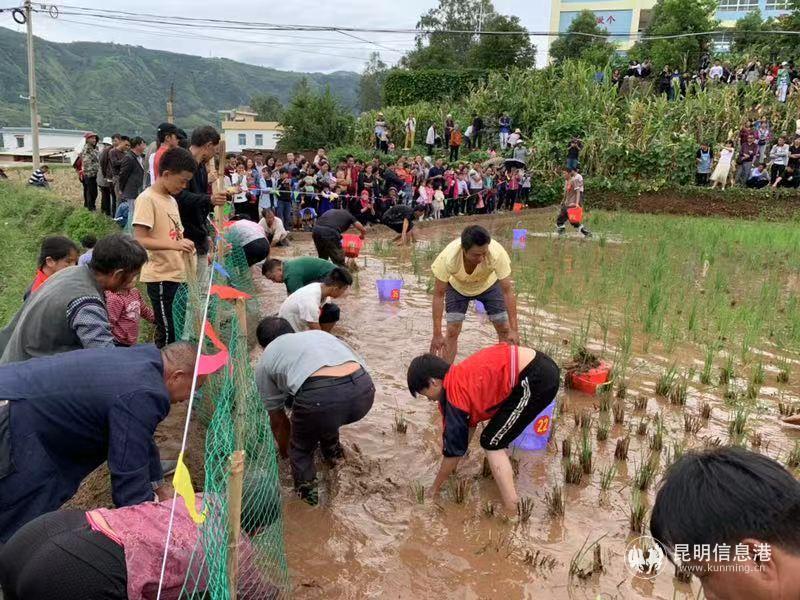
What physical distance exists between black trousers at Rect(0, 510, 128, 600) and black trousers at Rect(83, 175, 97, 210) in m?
11.4

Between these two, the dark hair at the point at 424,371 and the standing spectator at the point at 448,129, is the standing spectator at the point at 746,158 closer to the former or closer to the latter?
the standing spectator at the point at 448,129

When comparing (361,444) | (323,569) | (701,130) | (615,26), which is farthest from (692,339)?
(615,26)

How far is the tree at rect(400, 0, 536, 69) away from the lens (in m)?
34.3

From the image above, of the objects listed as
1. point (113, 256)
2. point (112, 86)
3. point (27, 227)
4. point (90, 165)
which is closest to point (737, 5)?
point (90, 165)

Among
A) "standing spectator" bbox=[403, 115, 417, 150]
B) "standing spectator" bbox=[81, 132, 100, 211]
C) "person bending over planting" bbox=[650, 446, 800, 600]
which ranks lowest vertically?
"person bending over planting" bbox=[650, 446, 800, 600]

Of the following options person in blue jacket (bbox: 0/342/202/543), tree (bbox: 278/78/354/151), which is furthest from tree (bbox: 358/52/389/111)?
person in blue jacket (bbox: 0/342/202/543)

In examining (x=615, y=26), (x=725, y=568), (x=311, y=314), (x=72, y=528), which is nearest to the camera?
(x=725, y=568)

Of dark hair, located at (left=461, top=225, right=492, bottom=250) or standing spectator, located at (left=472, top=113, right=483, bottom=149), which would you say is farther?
standing spectator, located at (left=472, top=113, right=483, bottom=149)

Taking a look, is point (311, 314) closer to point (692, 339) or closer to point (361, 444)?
point (361, 444)

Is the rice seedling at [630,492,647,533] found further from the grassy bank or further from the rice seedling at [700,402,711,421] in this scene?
the grassy bank

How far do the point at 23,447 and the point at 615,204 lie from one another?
19.0m

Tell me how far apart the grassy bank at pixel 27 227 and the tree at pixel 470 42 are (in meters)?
13.8

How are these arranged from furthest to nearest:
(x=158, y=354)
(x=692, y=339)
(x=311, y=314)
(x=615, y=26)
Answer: (x=615, y=26) → (x=692, y=339) → (x=311, y=314) → (x=158, y=354)

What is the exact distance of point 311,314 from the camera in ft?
15.3
